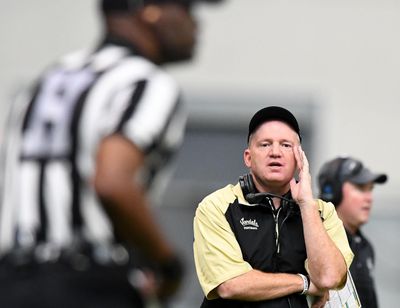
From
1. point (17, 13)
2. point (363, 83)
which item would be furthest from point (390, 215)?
point (17, 13)

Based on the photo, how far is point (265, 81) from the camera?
18.8 meters

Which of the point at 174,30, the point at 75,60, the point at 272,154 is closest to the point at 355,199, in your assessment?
the point at 272,154

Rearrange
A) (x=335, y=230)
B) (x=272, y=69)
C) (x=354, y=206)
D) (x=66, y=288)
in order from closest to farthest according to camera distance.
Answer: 1. (x=66, y=288)
2. (x=335, y=230)
3. (x=354, y=206)
4. (x=272, y=69)

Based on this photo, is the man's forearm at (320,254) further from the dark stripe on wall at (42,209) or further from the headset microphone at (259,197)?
the dark stripe on wall at (42,209)

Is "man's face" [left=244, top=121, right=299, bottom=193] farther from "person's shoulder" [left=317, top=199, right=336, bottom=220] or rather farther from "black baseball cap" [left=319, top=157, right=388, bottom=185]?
"black baseball cap" [left=319, top=157, right=388, bottom=185]

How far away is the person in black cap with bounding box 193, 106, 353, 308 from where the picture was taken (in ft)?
14.8

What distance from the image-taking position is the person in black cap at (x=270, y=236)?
177 inches

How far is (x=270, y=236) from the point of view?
4.56 metres

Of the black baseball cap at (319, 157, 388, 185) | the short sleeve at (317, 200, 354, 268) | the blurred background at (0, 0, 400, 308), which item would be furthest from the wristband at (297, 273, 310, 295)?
the blurred background at (0, 0, 400, 308)

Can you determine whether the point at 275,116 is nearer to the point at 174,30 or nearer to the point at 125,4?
the point at 174,30

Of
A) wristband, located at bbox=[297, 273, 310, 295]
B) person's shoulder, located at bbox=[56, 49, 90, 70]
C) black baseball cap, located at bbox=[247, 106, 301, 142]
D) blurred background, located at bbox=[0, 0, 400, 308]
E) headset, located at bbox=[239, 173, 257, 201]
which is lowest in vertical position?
blurred background, located at bbox=[0, 0, 400, 308]

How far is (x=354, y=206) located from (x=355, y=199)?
0.13ft

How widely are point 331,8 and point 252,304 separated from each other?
14838 millimetres

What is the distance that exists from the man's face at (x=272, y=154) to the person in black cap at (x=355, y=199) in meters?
1.21
